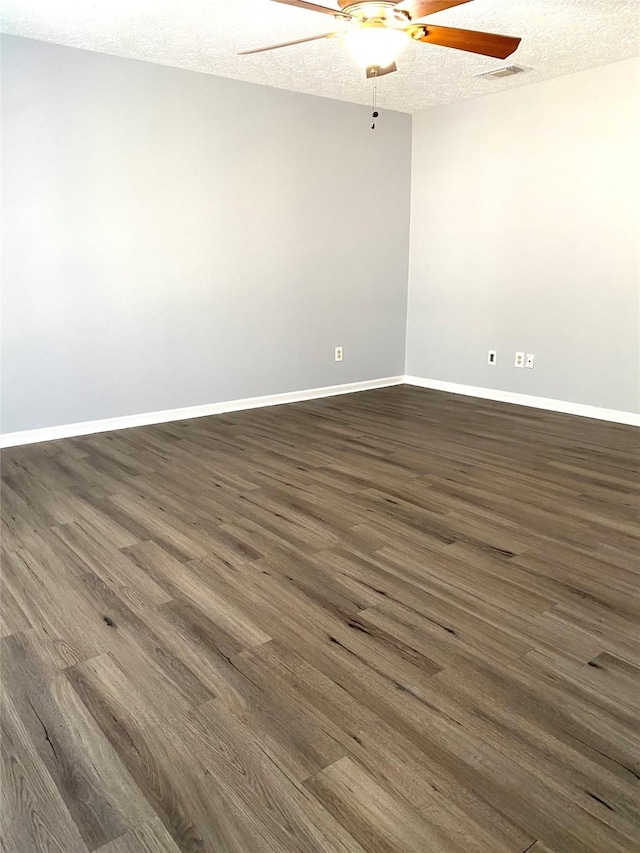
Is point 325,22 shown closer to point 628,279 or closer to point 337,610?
point 628,279

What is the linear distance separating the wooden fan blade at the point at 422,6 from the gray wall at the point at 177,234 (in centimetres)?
235

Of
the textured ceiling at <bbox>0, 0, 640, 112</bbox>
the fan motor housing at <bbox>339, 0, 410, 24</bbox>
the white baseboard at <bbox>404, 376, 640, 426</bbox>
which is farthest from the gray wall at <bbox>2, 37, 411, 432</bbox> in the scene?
the fan motor housing at <bbox>339, 0, 410, 24</bbox>

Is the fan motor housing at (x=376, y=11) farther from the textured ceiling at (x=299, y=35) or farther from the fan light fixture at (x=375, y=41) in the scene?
the textured ceiling at (x=299, y=35)

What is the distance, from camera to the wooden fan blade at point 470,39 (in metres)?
2.77

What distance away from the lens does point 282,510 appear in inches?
122

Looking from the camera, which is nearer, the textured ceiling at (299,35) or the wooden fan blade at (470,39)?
the wooden fan blade at (470,39)

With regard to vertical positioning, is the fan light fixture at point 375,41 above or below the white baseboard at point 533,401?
above

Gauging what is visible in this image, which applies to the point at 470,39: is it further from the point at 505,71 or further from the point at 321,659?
the point at 321,659

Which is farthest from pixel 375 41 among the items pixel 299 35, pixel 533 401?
pixel 533 401

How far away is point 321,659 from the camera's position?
6.28 ft

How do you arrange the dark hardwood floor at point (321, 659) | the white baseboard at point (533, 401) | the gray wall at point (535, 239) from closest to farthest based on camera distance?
1. the dark hardwood floor at point (321, 659)
2. the gray wall at point (535, 239)
3. the white baseboard at point (533, 401)

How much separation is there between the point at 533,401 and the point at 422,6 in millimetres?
3393

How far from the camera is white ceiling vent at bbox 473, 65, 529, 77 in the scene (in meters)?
4.41

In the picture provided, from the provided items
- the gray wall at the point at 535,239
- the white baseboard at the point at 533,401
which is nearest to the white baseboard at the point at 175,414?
the white baseboard at the point at 533,401
